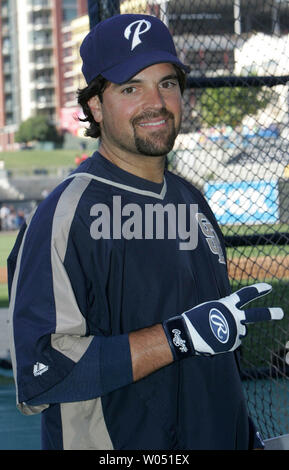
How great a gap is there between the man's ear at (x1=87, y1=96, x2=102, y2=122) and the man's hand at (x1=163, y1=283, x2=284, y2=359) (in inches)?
22.8

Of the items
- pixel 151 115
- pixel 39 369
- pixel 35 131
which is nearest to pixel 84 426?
pixel 39 369

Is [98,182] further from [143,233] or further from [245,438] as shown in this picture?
[245,438]

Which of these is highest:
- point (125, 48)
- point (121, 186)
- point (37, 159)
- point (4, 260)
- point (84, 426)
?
point (125, 48)

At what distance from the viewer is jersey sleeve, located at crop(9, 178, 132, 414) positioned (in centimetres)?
167

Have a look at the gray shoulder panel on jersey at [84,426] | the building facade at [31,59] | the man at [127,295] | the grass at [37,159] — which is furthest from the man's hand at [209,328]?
the building facade at [31,59]

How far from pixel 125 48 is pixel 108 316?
66 cm

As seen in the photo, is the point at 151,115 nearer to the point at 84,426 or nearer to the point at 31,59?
the point at 84,426

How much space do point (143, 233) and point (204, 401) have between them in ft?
1.40

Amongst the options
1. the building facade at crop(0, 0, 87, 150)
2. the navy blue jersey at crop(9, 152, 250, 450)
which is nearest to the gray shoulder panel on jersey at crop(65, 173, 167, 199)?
the navy blue jersey at crop(9, 152, 250, 450)

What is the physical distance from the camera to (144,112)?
1.91m

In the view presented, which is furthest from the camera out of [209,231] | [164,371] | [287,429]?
[287,429]

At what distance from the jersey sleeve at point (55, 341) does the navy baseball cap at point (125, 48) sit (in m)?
0.43

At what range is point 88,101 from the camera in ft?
6.69
